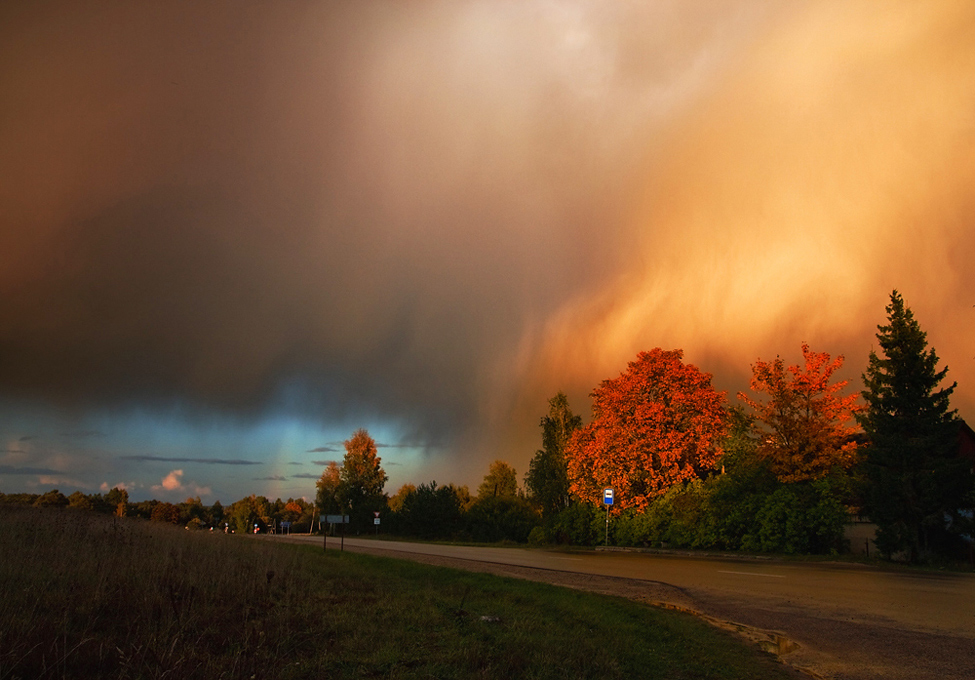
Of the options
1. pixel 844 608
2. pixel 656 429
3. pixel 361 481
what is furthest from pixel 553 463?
pixel 844 608

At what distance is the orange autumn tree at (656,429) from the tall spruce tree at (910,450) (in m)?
9.58

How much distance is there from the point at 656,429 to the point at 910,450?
13.1m

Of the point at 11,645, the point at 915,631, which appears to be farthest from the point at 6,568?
the point at 915,631

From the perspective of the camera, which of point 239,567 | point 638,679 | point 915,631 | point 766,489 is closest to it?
point 638,679

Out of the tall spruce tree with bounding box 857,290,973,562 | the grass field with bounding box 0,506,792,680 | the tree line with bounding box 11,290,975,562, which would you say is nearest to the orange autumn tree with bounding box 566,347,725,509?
the tree line with bounding box 11,290,975,562

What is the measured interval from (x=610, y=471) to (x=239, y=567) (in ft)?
99.1

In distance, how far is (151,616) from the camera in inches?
273

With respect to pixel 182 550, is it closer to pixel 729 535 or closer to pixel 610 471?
pixel 729 535

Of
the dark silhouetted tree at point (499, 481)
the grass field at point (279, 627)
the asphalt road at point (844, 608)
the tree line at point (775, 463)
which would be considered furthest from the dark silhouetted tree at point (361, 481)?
the grass field at point (279, 627)

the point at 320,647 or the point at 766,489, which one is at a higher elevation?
the point at 766,489

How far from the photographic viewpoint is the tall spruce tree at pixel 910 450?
25.7 meters

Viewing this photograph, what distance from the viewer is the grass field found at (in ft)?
18.2

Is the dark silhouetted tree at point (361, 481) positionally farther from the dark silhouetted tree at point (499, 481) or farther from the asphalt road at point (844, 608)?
the asphalt road at point (844, 608)

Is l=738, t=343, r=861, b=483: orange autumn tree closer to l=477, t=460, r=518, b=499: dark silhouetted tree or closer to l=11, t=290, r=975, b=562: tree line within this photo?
l=11, t=290, r=975, b=562: tree line
